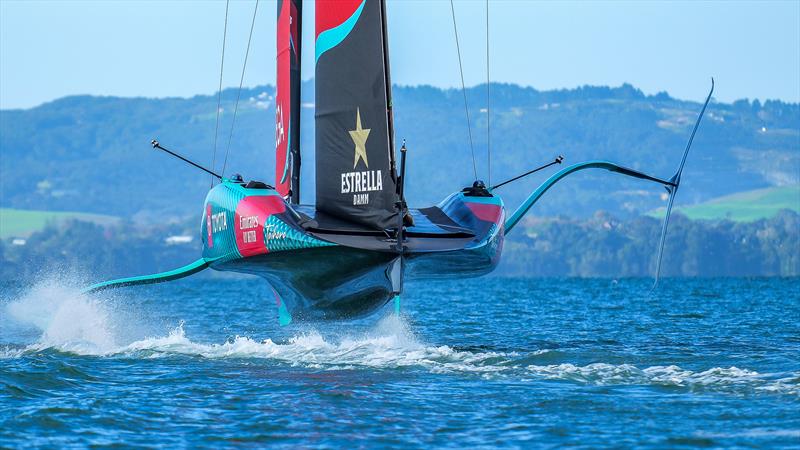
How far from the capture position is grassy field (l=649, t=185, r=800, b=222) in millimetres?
151875

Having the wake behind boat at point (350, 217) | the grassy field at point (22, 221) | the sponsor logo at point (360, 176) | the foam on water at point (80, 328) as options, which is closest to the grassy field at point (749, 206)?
the grassy field at point (22, 221)

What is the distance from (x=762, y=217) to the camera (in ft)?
497

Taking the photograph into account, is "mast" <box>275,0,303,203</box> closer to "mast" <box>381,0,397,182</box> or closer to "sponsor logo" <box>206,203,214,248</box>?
"sponsor logo" <box>206,203,214,248</box>

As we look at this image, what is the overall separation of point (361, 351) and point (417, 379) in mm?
2401

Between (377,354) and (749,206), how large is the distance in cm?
14900

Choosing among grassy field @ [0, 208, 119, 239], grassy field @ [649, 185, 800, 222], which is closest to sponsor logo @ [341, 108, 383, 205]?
grassy field @ [0, 208, 119, 239]

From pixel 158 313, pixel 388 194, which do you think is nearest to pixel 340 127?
pixel 388 194

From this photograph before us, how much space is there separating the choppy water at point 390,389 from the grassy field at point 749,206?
13414 cm

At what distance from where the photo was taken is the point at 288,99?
18.5 m

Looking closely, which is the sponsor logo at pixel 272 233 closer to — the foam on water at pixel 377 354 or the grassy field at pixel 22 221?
the foam on water at pixel 377 354

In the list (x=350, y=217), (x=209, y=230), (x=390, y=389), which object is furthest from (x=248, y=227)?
(x=390, y=389)

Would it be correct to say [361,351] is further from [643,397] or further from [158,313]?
[158,313]

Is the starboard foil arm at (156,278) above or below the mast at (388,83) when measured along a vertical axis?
below

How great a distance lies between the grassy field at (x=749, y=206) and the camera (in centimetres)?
15188
